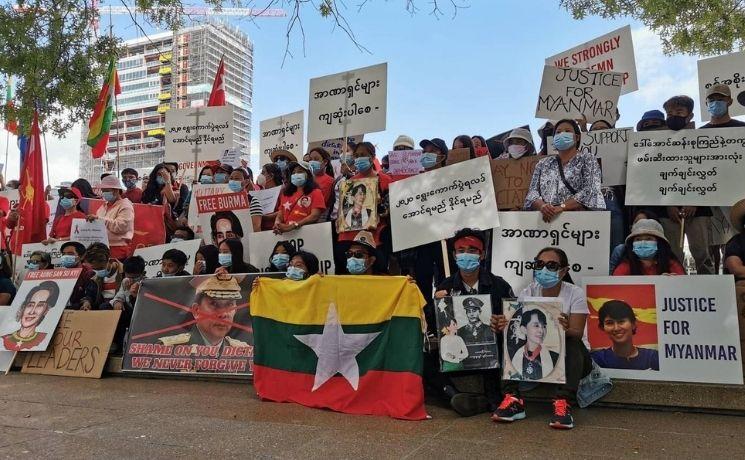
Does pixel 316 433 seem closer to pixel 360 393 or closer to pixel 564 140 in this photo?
pixel 360 393

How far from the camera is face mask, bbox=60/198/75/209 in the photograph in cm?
870

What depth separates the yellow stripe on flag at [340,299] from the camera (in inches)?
189

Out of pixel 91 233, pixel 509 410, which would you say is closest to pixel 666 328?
pixel 509 410

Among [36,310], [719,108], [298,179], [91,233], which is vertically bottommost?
[36,310]

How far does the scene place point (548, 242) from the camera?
5.44m

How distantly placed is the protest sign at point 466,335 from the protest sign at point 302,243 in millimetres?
2167

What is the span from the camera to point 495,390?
15.1 feet

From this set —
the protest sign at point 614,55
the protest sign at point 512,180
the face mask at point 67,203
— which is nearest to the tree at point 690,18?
the protest sign at point 614,55

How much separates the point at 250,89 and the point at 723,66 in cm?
1000

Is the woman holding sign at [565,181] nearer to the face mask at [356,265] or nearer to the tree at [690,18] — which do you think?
the face mask at [356,265]

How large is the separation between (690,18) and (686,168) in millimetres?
6438

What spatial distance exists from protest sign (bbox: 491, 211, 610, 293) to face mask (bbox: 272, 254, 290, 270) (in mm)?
2077

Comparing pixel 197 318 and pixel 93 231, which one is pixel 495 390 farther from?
pixel 93 231

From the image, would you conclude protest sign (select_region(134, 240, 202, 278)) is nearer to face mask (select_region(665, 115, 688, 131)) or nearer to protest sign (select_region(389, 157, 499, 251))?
protest sign (select_region(389, 157, 499, 251))
